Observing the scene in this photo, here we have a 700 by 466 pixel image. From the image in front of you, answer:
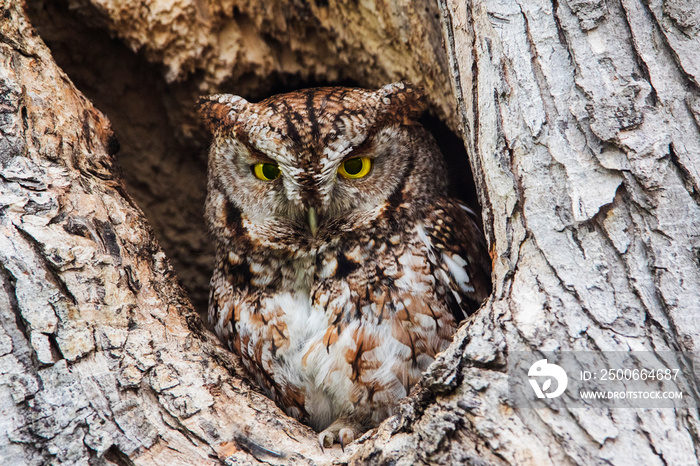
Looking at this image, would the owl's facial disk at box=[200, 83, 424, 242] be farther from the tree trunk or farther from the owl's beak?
the tree trunk

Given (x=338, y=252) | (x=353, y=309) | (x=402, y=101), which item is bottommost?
(x=353, y=309)

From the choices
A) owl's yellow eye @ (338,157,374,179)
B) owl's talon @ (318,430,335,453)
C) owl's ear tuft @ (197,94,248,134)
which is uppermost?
owl's ear tuft @ (197,94,248,134)

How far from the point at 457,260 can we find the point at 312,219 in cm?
53

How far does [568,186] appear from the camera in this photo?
1.41 meters

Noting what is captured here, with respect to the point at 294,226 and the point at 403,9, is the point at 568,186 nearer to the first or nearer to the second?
the point at 294,226

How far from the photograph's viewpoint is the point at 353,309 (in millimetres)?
1879

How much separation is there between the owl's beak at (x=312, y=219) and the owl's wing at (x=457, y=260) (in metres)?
0.40

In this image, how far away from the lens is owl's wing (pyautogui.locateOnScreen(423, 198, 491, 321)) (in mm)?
1930

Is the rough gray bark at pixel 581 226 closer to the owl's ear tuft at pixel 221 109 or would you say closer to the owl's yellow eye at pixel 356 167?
the owl's yellow eye at pixel 356 167

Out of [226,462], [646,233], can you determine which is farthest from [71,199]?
[646,233]

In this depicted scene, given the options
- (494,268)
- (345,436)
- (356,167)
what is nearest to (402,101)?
(356,167)

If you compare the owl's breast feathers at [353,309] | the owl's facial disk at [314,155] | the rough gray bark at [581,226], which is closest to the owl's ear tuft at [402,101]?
the owl's facial disk at [314,155]

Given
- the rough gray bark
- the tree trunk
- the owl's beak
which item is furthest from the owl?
the rough gray bark

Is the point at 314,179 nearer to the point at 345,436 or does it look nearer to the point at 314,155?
the point at 314,155
